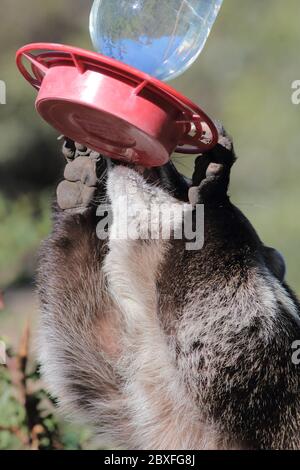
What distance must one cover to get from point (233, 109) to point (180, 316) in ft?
22.4

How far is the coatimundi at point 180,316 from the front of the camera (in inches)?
192

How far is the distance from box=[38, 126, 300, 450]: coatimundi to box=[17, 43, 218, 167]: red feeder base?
0.39m

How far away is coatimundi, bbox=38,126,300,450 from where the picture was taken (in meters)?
4.89

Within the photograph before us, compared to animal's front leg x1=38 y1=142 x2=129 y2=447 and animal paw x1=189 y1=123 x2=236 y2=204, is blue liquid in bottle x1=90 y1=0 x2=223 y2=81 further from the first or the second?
animal's front leg x1=38 y1=142 x2=129 y2=447

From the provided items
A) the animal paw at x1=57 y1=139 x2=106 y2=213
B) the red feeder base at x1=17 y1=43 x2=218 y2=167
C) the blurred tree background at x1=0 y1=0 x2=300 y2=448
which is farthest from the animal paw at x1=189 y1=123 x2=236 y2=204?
the blurred tree background at x1=0 y1=0 x2=300 y2=448

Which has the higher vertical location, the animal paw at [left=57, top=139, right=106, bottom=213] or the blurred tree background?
the blurred tree background

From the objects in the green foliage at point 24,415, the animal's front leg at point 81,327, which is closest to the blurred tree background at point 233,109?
the green foliage at point 24,415

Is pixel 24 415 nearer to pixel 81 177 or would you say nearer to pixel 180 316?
pixel 180 316

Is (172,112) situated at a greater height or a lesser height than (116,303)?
greater

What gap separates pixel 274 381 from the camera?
4938 mm
